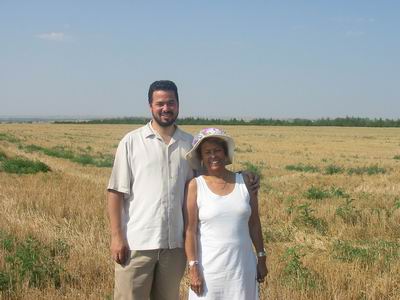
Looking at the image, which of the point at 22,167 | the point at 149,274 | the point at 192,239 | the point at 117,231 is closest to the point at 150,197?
the point at 117,231

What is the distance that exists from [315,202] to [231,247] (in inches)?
320

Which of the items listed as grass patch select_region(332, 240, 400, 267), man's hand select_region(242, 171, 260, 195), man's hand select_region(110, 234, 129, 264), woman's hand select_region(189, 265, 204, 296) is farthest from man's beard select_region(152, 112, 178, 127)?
grass patch select_region(332, 240, 400, 267)

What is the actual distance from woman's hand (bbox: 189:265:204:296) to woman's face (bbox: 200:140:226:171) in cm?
69

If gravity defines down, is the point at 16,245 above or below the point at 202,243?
below

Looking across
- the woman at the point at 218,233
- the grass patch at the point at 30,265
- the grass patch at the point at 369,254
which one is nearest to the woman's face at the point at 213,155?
the woman at the point at 218,233

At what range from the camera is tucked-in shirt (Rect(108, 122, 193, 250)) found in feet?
12.1

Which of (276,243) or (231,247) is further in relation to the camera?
(276,243)

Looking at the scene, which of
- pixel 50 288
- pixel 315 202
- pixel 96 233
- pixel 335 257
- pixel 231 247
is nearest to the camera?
pixel 231 247

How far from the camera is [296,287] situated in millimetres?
5027

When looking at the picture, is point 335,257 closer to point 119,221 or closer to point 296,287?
point 296,287

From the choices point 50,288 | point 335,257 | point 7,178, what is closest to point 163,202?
point 50,288

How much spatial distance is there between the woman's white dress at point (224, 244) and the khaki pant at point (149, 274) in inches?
14.1

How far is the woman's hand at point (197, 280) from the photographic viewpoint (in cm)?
348

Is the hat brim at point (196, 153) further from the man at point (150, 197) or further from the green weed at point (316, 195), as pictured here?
the green weed at point (316, 195)
